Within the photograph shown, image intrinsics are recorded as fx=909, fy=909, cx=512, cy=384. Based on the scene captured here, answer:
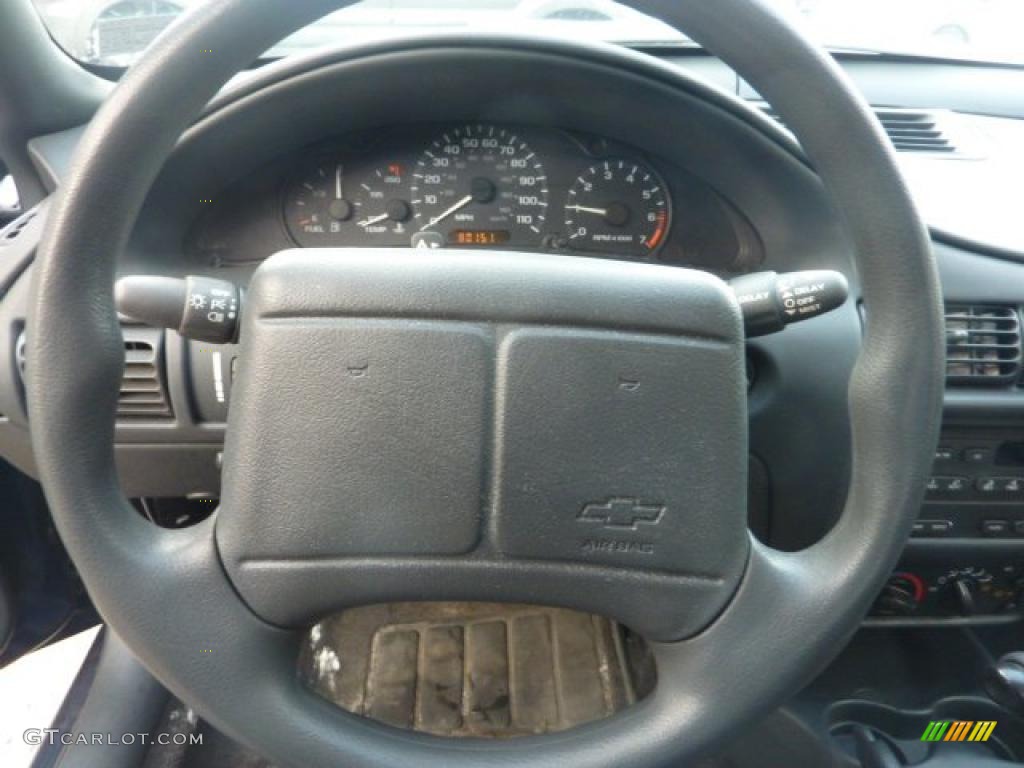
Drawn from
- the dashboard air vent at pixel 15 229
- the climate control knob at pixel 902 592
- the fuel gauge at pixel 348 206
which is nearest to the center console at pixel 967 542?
the climate control knob at pixel 902 592

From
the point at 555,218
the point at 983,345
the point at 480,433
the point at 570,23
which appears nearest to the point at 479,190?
the point at 555,218

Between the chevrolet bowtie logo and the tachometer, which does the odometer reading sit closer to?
the tachometer

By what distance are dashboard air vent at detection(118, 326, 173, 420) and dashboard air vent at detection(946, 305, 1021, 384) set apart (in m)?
1.08

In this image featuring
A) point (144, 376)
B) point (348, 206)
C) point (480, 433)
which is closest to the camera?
point (480, 433)

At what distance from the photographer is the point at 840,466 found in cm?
122

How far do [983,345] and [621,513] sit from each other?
0.71 metres

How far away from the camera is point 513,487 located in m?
0.86

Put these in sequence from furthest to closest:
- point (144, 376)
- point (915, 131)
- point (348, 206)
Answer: point (915, 131), point (348, 206), point (144, 376)

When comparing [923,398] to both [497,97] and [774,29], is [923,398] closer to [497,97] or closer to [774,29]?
[774,29]

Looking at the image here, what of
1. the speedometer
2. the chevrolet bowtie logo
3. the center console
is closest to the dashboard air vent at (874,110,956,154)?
the center console


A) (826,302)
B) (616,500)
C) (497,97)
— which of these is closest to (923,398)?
(826,302)

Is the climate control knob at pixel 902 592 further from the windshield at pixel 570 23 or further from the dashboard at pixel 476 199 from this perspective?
the windshield at pixel 570 23

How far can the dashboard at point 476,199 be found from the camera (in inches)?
52.9

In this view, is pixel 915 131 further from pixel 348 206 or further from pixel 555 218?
pixel 348 206
